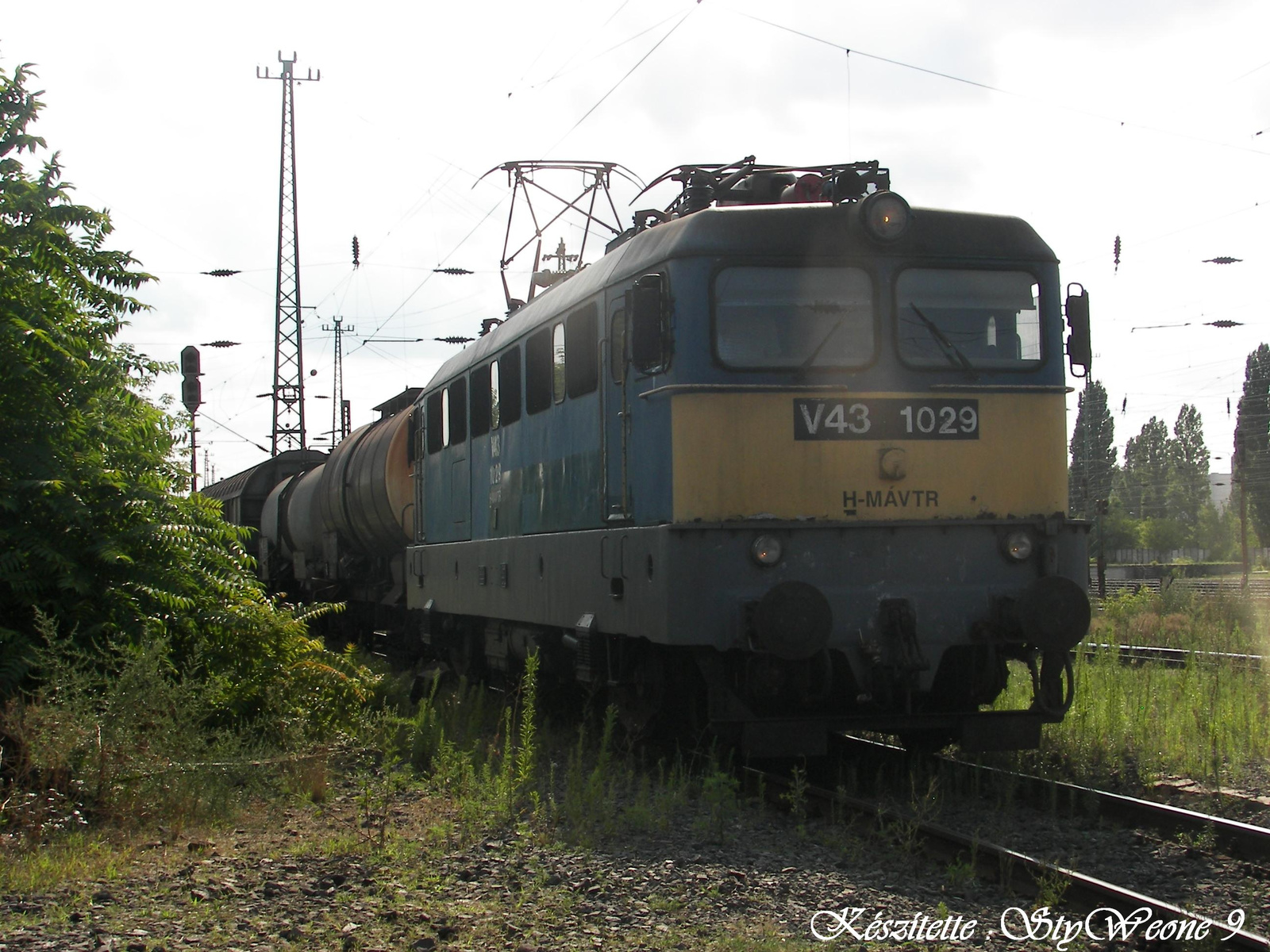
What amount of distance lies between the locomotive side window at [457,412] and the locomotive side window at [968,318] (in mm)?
5639

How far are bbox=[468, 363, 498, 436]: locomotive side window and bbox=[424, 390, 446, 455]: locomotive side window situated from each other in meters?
1.31

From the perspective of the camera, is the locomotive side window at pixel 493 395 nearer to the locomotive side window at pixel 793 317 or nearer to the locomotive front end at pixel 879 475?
the locomotive front end at pixel 879 475

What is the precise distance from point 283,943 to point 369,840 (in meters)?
1.53

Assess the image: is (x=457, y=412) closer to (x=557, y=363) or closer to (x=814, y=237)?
(x=557, y=363)

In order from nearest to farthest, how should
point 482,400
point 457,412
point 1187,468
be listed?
point 482,400 < point 457,412 < point 1187,468

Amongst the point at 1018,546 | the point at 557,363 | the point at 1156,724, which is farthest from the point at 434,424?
the point at 1156,724

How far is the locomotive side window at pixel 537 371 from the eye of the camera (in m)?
9.82

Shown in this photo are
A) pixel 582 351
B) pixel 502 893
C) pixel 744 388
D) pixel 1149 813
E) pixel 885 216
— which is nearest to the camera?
pixel 502 893

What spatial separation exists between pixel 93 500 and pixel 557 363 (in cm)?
331

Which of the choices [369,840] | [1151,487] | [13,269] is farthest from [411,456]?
[1151,487]

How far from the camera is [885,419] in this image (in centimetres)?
764

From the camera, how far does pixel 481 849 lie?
6.21 metres

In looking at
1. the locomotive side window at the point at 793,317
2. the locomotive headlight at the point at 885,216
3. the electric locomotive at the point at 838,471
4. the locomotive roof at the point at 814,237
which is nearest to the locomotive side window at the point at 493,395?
the electric locomotive at the point at 838,471

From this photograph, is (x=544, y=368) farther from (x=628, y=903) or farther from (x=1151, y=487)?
(x=1151, y=487)
